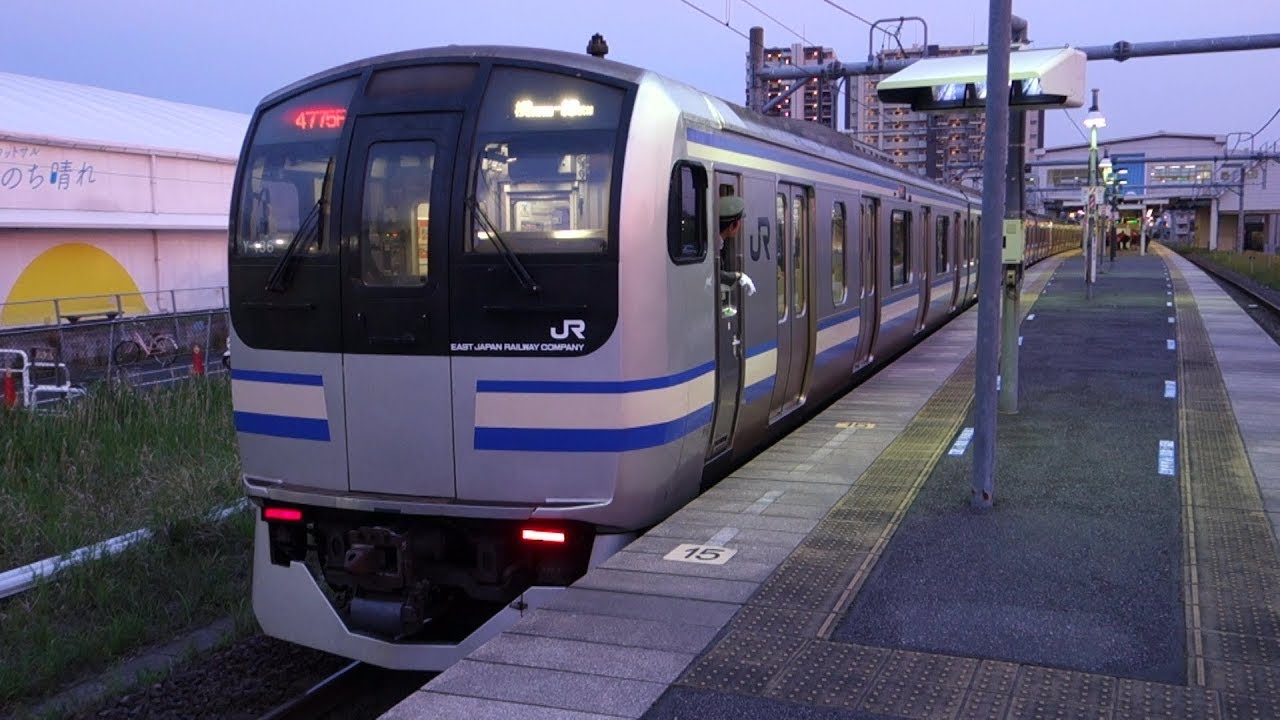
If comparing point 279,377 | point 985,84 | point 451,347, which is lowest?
point 279,377

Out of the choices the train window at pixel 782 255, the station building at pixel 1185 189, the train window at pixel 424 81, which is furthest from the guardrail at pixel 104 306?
the station building at pixel 1185 189

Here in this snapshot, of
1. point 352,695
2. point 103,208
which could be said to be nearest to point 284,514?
point 352,695

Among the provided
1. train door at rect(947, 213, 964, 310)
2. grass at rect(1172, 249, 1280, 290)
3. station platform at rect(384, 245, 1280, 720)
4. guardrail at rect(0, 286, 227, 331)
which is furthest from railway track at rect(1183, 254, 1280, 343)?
guardrail at rect(0, 286, 227, 331)

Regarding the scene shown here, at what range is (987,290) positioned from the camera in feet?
23.0

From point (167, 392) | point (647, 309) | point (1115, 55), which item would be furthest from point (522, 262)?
point (1115, 55)

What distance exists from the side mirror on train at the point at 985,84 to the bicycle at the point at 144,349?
41.9 ft

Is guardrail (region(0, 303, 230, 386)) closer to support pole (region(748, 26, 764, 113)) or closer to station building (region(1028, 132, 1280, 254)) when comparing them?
support pole (region(748, 26, 764, 113))

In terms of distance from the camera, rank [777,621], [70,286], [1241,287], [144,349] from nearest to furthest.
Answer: [777,621], [144,349], [70,286], [1241,287]

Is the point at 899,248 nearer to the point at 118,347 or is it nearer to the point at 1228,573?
the point at 1228,573

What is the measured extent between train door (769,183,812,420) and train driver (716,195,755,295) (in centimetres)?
113

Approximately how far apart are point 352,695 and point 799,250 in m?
4.83

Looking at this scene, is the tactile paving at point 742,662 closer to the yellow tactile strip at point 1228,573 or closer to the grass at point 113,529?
the yellow tactile strip at point 1228,573

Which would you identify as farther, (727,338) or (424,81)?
(727,338)

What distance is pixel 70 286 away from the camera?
2289 centimetres
